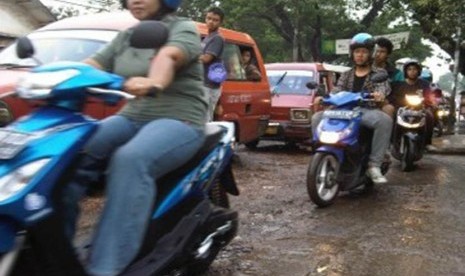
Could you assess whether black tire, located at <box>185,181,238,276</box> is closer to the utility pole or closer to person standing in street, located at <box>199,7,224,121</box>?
person standing in street, located at <box>199,7,224,121</box>

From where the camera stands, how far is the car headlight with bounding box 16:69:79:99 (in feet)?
8.61

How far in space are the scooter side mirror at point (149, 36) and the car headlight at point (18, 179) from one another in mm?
665

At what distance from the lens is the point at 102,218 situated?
9.39 ft

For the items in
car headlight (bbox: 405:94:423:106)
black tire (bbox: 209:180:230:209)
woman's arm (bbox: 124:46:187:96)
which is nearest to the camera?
woman's arm (bbox: 124:46:187:96)

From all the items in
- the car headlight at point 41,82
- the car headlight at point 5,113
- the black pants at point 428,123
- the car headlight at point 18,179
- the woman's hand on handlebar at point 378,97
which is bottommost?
the black pants at point 428,123

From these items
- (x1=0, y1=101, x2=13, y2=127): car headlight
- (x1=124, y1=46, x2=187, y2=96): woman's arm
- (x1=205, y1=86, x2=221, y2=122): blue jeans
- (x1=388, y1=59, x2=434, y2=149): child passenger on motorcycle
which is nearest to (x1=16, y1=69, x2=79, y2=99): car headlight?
(x1=124, y1=46, x2=187, y2=96): woman's arm

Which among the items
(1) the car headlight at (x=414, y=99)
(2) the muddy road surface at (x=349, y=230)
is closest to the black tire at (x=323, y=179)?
(2) the muddy road surface at (x=349, y=230)

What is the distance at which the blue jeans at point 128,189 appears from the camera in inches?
110

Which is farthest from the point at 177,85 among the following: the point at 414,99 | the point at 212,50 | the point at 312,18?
the point at 312,18

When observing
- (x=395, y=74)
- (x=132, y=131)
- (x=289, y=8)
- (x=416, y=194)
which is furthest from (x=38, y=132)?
(x=289, y=8)

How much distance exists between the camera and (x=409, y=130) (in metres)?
8.62

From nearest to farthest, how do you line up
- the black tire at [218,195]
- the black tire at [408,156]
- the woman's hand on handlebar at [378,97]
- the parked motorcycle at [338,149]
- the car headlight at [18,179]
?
the car headlight at [18,179] → the black tire at [218,195] → the parked motorcycle at [338,149] → the woman's hand on handlebar at [378,97] → the black tire at [408,156]

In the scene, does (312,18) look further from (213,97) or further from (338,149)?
(338,149)

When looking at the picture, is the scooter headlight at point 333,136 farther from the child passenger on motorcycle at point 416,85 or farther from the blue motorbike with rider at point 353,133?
the child passenger on motorcycle at point 416,85
